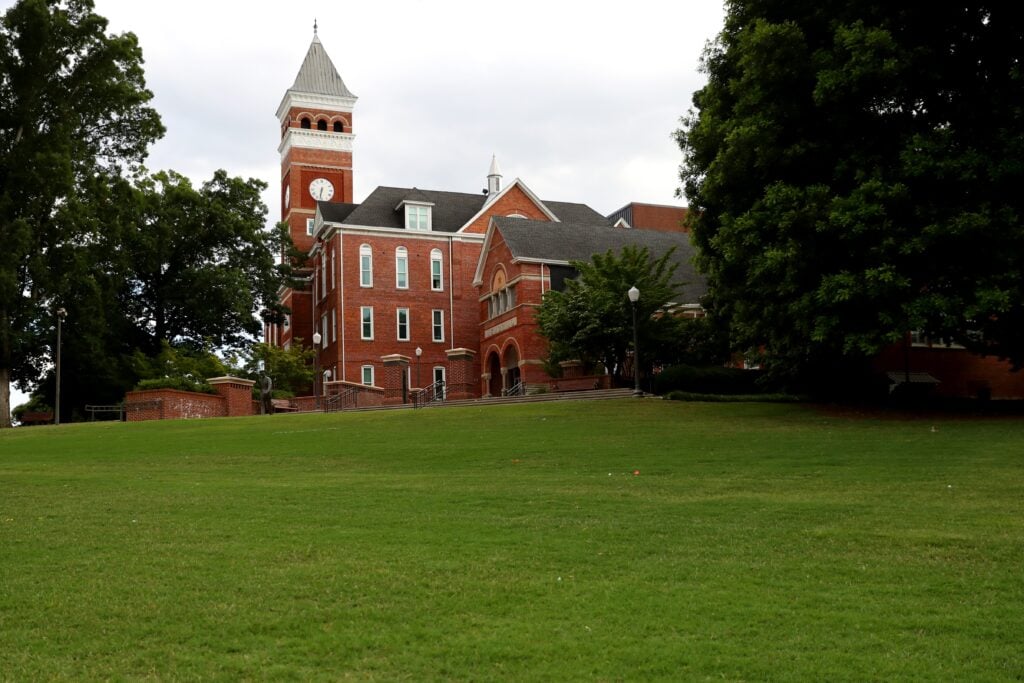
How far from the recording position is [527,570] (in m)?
9.38

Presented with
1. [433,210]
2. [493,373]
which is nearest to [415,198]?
[433,210]

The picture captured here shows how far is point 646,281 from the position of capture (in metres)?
42.4

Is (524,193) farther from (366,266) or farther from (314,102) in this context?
(314,102)

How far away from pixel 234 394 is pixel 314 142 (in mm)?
41637

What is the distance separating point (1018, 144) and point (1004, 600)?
660 inches

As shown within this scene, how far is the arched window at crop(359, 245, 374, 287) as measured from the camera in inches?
2354

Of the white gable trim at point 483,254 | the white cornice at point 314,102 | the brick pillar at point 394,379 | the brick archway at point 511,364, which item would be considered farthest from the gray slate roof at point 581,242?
the white cornice at point 314,102

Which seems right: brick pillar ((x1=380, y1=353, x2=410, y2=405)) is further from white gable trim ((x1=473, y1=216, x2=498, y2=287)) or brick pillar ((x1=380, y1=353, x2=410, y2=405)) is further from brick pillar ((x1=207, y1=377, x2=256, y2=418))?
white gable trim ((x1=473, y1=216, x2=498, y2=287))

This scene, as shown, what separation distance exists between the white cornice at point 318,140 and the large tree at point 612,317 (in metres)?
36.6

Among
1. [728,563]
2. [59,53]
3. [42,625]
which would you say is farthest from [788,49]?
[59,53]

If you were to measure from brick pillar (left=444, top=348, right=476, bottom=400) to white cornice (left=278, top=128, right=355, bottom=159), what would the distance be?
3513 centimetres

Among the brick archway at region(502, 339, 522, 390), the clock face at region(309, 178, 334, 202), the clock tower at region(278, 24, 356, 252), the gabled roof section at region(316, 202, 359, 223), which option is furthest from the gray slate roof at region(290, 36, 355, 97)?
the brick archway at region(502, 339, 522, 390)

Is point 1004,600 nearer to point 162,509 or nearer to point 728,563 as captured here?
point 728,563

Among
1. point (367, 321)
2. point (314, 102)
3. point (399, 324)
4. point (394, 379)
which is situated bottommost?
point (394, 379)
